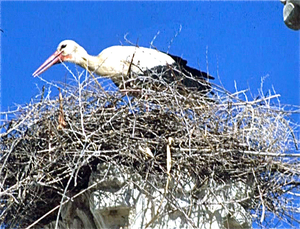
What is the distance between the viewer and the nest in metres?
3.48

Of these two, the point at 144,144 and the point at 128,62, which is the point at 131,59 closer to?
the point at 128,62

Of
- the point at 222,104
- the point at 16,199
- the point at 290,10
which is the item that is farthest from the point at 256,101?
the point at 290,10

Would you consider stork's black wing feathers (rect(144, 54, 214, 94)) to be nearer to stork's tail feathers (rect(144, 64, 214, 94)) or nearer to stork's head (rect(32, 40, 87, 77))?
stork's tail feathers (rect(144, 64, 214, 94))

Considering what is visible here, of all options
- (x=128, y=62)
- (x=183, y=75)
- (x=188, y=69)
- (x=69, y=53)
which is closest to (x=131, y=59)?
(x=128, y=62)

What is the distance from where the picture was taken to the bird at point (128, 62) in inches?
179

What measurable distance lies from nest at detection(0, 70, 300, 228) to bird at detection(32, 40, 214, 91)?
511 millimetres

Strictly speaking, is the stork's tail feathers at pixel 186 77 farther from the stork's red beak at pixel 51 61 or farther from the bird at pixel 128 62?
the stork's red beak at pixel 51 61

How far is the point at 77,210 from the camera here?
12.3 feet

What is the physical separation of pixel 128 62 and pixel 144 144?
63.3 inches

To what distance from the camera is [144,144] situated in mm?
3471

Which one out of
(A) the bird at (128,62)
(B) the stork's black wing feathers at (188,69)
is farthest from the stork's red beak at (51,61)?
(B) the stork's black wing feathers at (188,69)

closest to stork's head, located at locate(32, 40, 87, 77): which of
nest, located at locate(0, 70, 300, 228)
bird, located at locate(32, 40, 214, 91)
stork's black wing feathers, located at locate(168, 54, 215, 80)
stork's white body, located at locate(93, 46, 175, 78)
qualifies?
bird, located at locate(32, 40, 214, 91)

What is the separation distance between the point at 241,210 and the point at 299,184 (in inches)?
16.8

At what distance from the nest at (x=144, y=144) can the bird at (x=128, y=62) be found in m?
0.51
